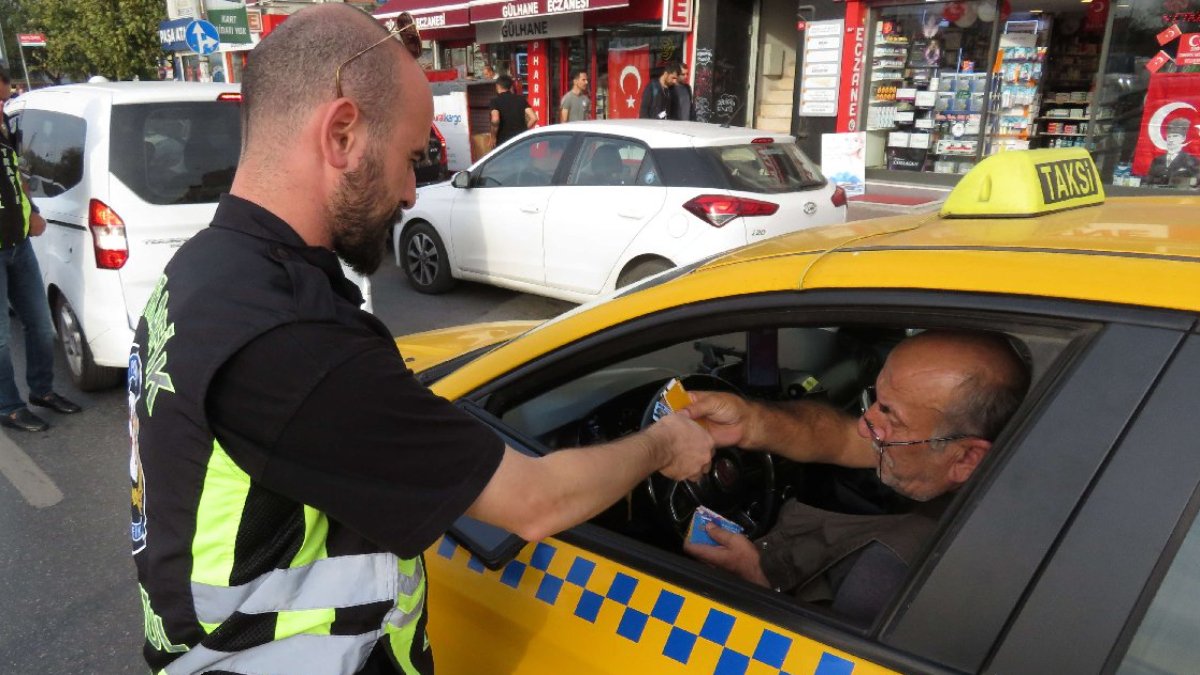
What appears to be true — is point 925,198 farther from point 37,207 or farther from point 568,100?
point 37,207

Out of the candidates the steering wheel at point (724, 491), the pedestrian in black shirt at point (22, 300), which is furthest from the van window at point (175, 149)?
the steering wheel at point (724, 491)

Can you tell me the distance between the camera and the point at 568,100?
1221cm

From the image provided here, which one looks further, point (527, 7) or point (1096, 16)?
point (527, 7)

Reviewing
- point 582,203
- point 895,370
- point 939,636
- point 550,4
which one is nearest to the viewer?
point 939,636

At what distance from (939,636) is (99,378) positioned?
16.8ft

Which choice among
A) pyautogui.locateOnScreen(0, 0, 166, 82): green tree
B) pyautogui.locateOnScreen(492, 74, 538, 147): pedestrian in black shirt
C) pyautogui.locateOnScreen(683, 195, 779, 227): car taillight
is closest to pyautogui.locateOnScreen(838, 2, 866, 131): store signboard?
pyautogui.locateOnScreen(492, 74, 538, 147): pedestrian in black shirt

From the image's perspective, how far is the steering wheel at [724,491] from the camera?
1.90 m

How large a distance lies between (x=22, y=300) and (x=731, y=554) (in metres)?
4.47

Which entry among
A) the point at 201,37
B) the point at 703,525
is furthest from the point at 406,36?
the point at 201,37

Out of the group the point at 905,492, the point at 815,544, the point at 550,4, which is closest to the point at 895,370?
the point at 905,492

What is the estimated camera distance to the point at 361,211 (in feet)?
4.21

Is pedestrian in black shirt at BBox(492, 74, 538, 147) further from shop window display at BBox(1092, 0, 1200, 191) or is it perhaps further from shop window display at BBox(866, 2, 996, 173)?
shop window display at BBox(1092, 0, 1200, 191)

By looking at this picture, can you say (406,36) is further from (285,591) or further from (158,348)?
(285,591)

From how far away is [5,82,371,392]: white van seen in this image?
14.5 ft
